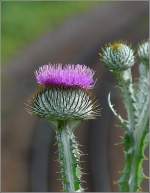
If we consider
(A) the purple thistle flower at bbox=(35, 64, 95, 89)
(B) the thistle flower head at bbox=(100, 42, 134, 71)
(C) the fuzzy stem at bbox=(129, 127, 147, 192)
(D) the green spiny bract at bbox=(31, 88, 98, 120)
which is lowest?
(C) the fuzzy stem at bbox=(129, 127, 147, 192)

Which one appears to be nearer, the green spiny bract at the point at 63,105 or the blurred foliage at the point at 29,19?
the green spiny bract at the point at 63,105

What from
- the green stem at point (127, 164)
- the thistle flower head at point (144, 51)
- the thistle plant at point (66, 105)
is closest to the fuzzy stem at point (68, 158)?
the thistle plant at point (66, 105)

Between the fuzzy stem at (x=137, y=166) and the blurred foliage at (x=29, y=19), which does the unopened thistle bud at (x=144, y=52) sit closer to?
the fuzzy stem at (x=137, y=166)

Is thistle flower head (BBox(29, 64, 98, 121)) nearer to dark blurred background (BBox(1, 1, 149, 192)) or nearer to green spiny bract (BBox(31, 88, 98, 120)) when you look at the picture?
green spiny bract (BBox(31, 88, 98, 120))

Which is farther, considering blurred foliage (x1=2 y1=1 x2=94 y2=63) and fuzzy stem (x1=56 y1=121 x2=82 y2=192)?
blurred foliage (x1=2 y1=1 x2=94 y2=63)

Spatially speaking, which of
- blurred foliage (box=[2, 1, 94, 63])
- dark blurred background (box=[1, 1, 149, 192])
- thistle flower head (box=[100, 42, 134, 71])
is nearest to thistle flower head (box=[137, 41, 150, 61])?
thistle flower head (box=[100, 42, 134, 71])

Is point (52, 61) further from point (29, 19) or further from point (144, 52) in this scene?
point (144, 52)
